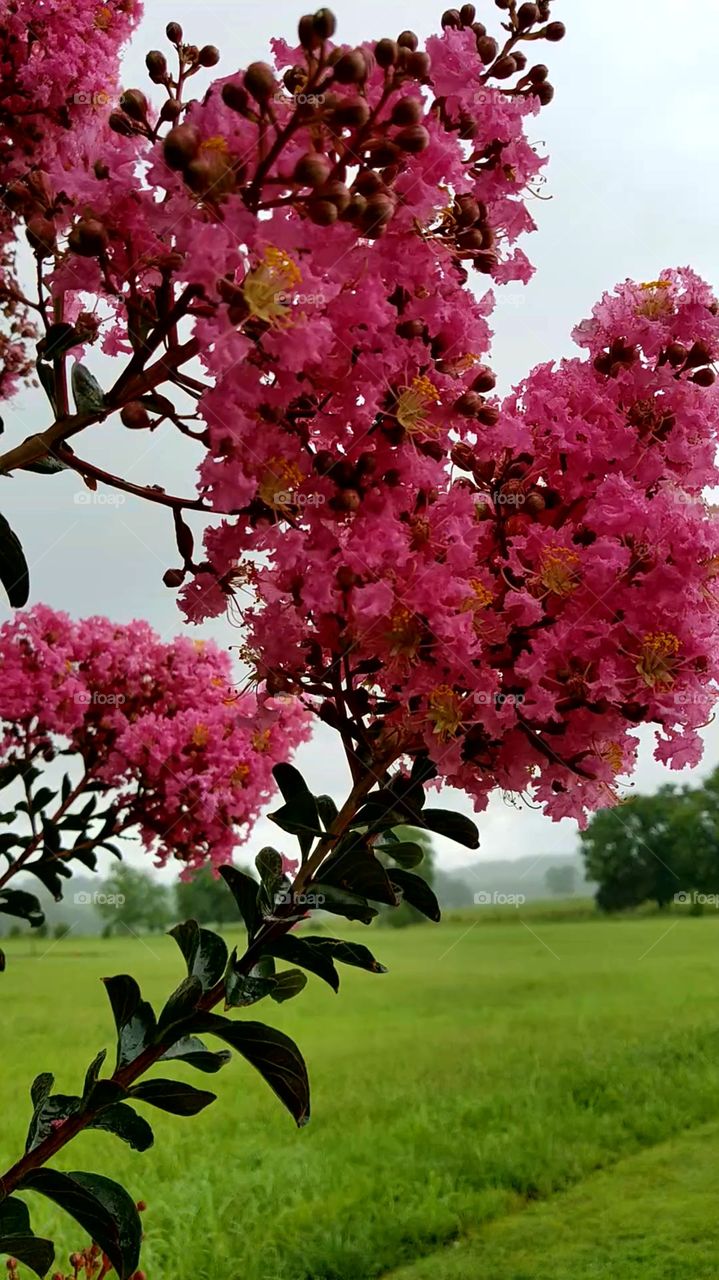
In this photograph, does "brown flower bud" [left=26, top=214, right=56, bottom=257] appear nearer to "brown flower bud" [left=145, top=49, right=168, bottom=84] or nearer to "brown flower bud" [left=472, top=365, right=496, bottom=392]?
"brown flower bud" [left=145, top=49, right=168, bottom=84]

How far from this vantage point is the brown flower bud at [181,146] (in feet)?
2.59

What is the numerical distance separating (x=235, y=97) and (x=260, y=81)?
24 mm

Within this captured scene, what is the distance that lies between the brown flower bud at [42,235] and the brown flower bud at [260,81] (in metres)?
0.30

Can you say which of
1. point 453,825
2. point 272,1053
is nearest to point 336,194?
point 453,825

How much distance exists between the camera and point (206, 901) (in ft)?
15.5

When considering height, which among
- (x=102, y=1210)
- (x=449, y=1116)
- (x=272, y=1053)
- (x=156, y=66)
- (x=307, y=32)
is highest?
(x=156, y=66)

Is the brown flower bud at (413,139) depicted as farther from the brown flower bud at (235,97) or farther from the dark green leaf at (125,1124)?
the dark green leaf at (125,1124)

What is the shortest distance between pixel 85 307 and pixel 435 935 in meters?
4.46

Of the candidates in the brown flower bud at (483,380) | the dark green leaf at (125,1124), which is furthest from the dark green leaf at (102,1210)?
the brown flower bud at (483,380)

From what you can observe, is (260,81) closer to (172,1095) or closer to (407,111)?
(407,111)

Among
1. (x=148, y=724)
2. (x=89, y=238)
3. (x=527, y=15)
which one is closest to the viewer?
(x=89, y=238)

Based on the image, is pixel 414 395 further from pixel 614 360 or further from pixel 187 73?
pixel 187 73

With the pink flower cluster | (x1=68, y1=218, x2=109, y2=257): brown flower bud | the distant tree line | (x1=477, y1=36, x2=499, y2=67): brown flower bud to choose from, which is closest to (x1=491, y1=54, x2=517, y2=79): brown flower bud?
(x1=477, y1=36, x2=499, y2=67): brown flower bud

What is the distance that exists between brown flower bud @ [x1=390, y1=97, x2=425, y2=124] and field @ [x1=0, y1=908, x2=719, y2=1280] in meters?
2.85
